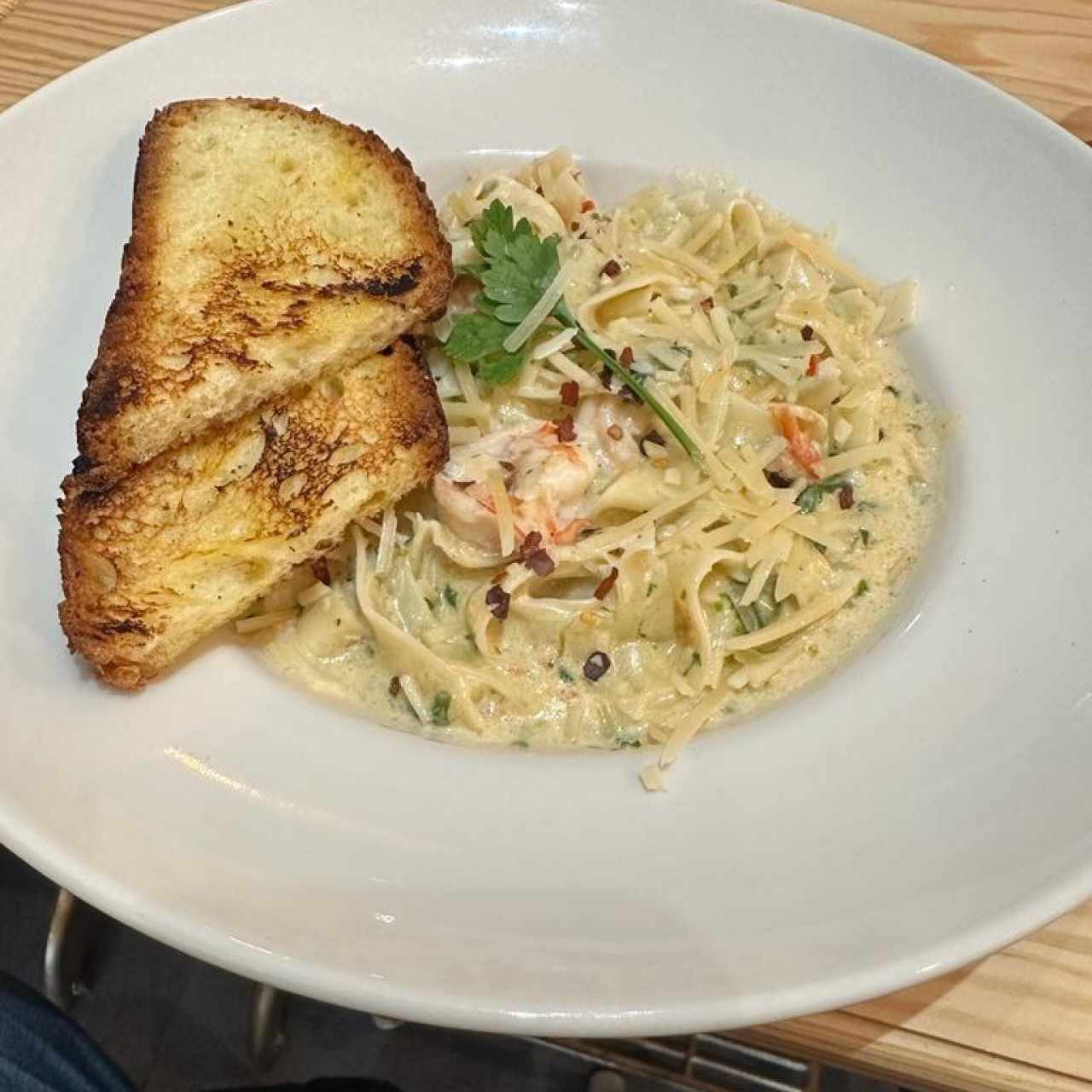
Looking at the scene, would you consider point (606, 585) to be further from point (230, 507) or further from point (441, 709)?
point (230, 507)

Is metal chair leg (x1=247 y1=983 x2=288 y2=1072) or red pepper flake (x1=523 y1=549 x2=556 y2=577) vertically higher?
red pepper flake (x1=523 y1=549 x2=556 y2=577)

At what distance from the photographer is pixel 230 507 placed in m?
2.11

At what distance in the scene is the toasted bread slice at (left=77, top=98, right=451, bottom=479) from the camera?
6.89 ft

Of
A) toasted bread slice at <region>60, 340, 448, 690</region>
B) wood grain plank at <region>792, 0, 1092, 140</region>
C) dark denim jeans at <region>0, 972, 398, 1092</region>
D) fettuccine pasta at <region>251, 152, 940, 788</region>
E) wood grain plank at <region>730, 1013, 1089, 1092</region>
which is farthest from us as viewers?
wood grain plank at <region>792, 0, 1092, 140</region>

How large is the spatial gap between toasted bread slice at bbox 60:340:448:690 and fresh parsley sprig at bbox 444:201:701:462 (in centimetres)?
14

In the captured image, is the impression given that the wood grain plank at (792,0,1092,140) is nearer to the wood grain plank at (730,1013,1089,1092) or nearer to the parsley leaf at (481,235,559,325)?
the parsley leaf at (481,235,559,325)

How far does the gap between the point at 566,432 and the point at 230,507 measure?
0.79 m

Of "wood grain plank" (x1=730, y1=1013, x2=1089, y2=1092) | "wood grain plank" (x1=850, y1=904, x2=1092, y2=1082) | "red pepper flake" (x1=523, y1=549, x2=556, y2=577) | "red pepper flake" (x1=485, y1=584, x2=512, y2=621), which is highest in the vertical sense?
"red pepper flake" (x1=523, y1=549, x2=556, y2=577)

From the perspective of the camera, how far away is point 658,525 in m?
2.42

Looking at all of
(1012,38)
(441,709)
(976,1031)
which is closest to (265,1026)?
(441,709)

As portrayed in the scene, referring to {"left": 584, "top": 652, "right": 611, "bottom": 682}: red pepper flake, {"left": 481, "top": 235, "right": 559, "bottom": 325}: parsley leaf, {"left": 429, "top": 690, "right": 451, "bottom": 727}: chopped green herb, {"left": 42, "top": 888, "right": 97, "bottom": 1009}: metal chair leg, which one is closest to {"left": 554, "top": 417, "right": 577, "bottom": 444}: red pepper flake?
{"left": 481, "top": 235, "right": 559, "bottom": 325}: parsley leaf

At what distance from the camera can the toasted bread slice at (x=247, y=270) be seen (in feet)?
6.89

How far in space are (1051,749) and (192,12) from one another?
3146 mm

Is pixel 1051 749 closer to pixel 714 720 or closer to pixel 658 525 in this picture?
pixel 714 720
